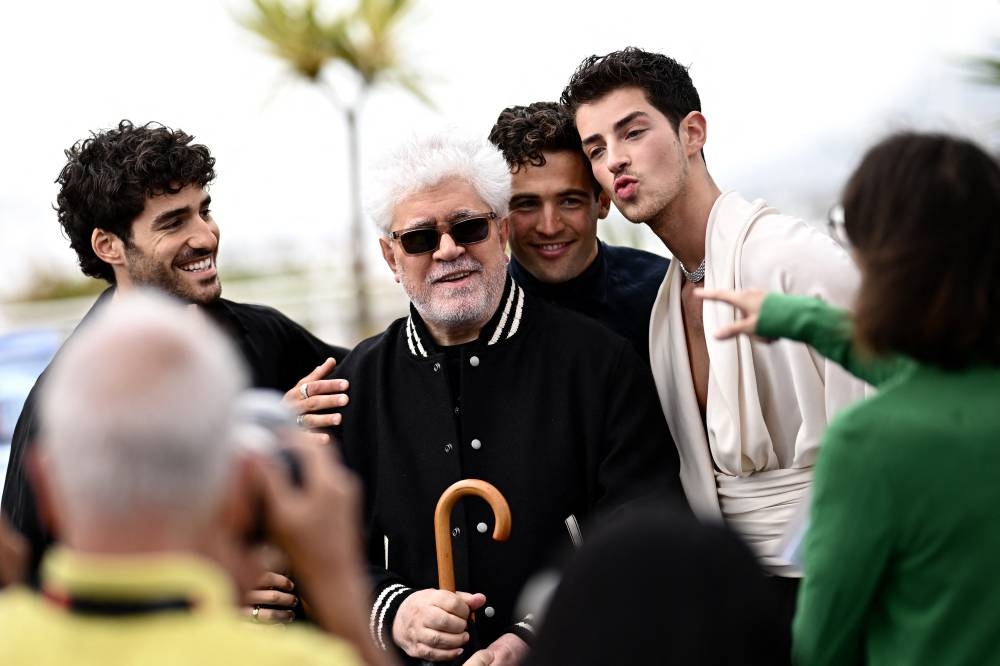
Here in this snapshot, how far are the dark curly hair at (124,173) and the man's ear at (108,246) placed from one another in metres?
0.02

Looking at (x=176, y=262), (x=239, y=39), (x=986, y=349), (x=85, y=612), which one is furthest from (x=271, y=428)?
(x=239, y=39)

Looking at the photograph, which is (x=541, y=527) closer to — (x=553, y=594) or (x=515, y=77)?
(x=553, y=594)

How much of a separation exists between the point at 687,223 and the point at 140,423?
8.26ft

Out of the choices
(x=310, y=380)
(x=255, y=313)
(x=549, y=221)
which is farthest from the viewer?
(x=255, y=313)

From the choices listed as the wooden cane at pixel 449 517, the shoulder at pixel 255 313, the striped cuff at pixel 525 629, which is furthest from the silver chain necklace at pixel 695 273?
the shoulder at pixel 255 313

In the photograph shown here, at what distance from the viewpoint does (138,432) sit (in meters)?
1.28

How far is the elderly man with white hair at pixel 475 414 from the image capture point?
312cm

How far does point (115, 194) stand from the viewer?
3.96 meters

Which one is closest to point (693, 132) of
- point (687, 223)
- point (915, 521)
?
point (687, 223)

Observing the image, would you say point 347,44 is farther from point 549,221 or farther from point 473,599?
point 473,599

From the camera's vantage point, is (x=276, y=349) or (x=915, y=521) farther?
(x=276, y=349)

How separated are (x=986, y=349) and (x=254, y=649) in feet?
4.06

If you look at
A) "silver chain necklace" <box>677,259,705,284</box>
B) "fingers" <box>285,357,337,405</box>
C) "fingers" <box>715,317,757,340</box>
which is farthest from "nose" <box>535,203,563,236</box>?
"fingers" <box>715,317,757,340</box>

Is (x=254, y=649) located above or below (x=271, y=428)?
below
